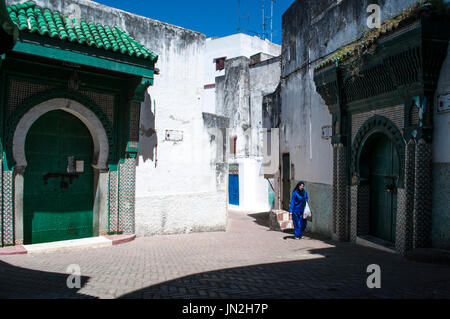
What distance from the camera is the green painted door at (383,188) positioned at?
7.29 meters

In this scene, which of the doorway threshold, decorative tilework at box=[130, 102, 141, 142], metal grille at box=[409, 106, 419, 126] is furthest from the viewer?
decorative tilework at box=[130, 102, 141, 142]

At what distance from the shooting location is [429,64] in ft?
19.8

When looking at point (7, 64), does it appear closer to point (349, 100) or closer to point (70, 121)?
point (70, 121)

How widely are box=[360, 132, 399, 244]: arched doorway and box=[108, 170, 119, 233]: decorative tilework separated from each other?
527 cm

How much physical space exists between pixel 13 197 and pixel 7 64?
2342 mm

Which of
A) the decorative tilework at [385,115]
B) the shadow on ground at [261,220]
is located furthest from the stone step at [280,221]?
the decorative tilework at [385,115]

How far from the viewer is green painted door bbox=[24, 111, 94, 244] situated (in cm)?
708

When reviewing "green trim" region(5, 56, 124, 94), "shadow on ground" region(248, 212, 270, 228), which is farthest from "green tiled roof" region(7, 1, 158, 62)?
"shadow on ground" region(248, 212, 270, 228)

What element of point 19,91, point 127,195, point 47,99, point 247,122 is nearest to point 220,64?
point 247,122

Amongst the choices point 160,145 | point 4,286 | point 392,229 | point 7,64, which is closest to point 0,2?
point 4,286

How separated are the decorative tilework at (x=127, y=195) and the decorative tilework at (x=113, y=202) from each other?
90 mm

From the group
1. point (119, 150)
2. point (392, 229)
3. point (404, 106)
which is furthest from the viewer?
point (119, 150)

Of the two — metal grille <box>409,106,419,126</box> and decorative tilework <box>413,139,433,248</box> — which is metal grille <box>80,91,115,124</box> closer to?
metal grille <box>409,106,419,126</box>

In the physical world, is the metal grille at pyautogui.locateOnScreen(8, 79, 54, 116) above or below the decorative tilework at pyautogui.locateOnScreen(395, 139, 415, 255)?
above
